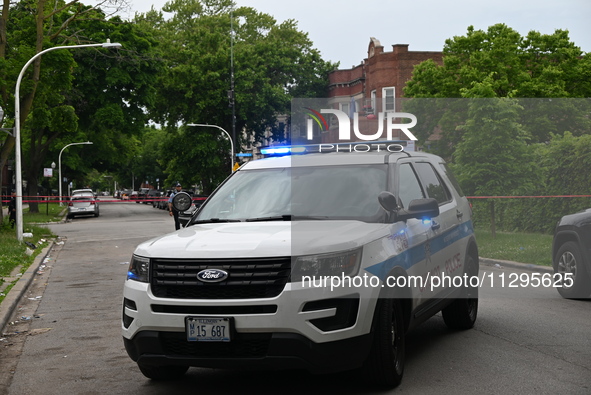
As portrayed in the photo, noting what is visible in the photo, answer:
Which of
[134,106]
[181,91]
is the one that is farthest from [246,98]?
[134,106]

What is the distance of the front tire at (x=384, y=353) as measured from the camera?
5.68m

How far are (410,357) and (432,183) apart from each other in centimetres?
Result: 185

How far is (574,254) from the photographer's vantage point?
10156 millimetres

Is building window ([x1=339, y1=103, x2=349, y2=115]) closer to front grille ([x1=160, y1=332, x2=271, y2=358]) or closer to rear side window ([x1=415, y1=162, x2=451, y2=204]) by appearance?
rear side window ([x1=415, y1=162, x2=451, y2=204])

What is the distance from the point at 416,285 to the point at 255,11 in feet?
217

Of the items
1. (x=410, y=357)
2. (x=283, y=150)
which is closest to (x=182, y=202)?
(x=283, y=150)

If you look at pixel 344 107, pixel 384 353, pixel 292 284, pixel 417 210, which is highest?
pixel 344 107

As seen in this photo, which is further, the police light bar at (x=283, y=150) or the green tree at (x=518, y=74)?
the green tree at (x=518, y=74)

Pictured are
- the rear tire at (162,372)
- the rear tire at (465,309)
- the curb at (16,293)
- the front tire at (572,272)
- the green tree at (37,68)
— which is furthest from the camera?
the green tree at (37,68)

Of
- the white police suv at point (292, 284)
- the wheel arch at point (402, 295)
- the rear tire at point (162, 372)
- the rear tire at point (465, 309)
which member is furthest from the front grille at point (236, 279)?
the rear tire at point (465, 309)

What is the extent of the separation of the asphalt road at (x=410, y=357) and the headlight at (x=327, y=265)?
3.38 feet

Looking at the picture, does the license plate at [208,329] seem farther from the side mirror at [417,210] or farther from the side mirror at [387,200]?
the side mirror at [417,210]

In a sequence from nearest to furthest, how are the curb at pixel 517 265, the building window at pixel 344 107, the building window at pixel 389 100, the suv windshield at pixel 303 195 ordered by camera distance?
the suv windshield at pixel 303 195, the curb at pixel 517 265, the building window at pixel 389 100, the building window at pixel 344 107

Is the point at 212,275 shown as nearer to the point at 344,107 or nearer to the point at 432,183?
the point at 432,183
